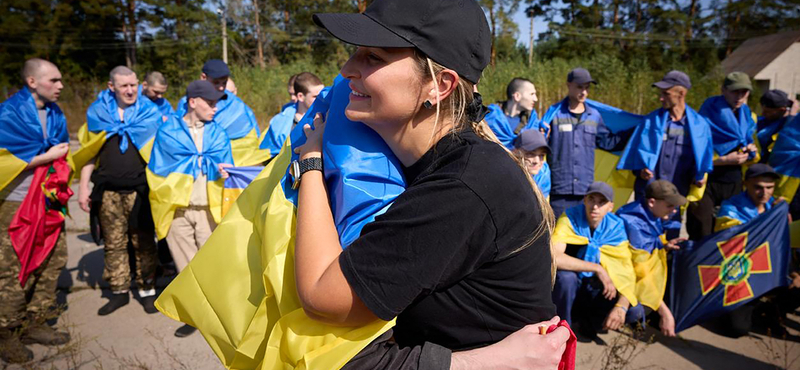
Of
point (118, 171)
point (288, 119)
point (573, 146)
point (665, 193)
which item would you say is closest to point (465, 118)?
point (665, 193)

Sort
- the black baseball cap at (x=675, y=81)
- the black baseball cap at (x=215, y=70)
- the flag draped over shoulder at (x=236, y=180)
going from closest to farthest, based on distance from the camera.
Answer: the flag draped over shoulder at (x=236, y=180) < the black baseball cap at (x=675, y=81) < the black baseball cap at (x=215, y=70)

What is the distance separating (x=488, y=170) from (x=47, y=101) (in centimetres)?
448

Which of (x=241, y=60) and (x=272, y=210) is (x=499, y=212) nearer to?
(x=272, y=210)

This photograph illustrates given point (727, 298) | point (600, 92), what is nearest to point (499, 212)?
point (727, 298)

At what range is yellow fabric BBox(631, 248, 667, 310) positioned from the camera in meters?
4.20

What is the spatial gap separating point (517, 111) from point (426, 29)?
5.00 m

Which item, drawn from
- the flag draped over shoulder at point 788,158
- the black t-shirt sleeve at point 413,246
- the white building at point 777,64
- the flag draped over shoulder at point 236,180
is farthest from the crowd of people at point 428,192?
the white building at point 777,64

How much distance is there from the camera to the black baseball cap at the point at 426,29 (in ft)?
3.96

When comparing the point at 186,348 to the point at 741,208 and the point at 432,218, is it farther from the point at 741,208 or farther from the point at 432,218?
the point at 741,208

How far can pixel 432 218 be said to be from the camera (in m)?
1.15

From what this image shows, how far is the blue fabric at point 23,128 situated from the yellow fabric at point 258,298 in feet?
11.1

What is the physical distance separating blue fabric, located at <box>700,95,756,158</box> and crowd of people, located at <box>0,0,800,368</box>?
22 millimetres

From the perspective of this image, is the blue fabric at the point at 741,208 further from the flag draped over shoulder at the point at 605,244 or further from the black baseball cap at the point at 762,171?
the flag draped over shoulder at the point at 605,244

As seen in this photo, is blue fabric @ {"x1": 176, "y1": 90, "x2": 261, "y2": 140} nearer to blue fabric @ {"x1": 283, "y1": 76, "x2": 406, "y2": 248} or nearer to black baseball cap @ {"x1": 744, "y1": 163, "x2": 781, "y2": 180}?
blue fabric @ {"x1": 283, "y1": 76, "x2": 406, "y2": 248}
